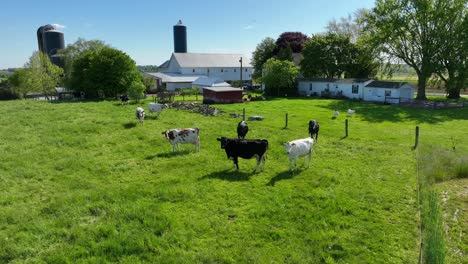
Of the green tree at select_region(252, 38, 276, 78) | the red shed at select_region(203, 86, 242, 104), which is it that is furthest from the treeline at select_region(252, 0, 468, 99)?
the green tree at select_region(252, 38, 276, 78)

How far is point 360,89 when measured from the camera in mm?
47156

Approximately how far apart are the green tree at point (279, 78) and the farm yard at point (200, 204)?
35085 mm

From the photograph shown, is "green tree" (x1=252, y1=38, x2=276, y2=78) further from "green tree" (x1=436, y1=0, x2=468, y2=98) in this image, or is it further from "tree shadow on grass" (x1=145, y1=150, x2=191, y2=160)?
"tree shadow on grass" (x1=145, y1=150, x2=191, y2=160)

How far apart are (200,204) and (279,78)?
43.8 m

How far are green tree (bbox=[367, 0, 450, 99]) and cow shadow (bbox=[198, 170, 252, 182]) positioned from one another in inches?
1576

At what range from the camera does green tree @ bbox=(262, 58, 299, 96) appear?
50.9 metres

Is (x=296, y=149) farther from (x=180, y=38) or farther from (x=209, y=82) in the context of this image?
(x=180, y=38)

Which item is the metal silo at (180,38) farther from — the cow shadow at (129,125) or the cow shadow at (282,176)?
the cow shadow at (282,176)

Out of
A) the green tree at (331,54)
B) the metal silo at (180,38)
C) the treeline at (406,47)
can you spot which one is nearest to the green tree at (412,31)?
the treeline at (406,47)

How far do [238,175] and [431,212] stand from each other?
593 centimetres

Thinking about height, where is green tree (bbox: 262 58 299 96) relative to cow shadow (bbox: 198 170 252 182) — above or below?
above

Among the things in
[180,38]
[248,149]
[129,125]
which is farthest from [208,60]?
[248,149]

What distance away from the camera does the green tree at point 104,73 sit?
43031 mm

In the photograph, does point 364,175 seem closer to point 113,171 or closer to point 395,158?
point 395,158
